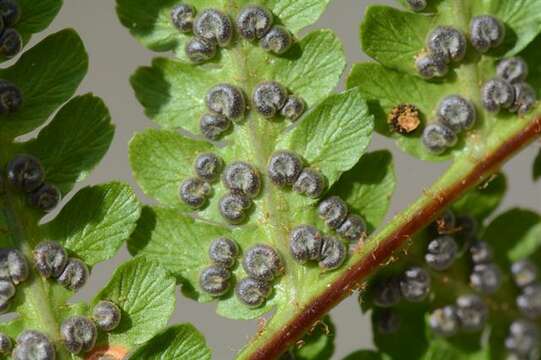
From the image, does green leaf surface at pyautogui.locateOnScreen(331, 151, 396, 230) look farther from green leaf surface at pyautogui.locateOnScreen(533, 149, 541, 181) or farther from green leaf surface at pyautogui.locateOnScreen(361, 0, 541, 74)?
green leaf surface at pyautogui.locateOnScreen(533, 149, 541, 181)

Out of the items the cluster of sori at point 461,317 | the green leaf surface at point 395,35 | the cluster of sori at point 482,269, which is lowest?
the cluster of sori at point 461,317

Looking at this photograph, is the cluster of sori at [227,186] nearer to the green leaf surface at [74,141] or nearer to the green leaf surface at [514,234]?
the green leaf surface at [74,141]

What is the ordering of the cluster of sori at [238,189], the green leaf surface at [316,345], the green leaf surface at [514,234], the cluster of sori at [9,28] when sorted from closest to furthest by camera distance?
the cluster of sori at [9,28] → the cluster of sori at [238,189] → the green leaf surface at [316,345] → the green leaf surface at [514,234]

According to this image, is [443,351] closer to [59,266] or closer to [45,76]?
[59,266]

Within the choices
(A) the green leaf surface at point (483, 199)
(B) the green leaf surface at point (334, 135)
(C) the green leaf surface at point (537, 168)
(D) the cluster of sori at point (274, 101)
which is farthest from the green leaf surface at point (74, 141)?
(C) the green leaf surface at point (537, 168)

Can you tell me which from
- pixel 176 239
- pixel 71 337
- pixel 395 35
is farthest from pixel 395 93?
pixel 71 337

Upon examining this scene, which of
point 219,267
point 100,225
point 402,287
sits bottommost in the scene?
point 402,287
